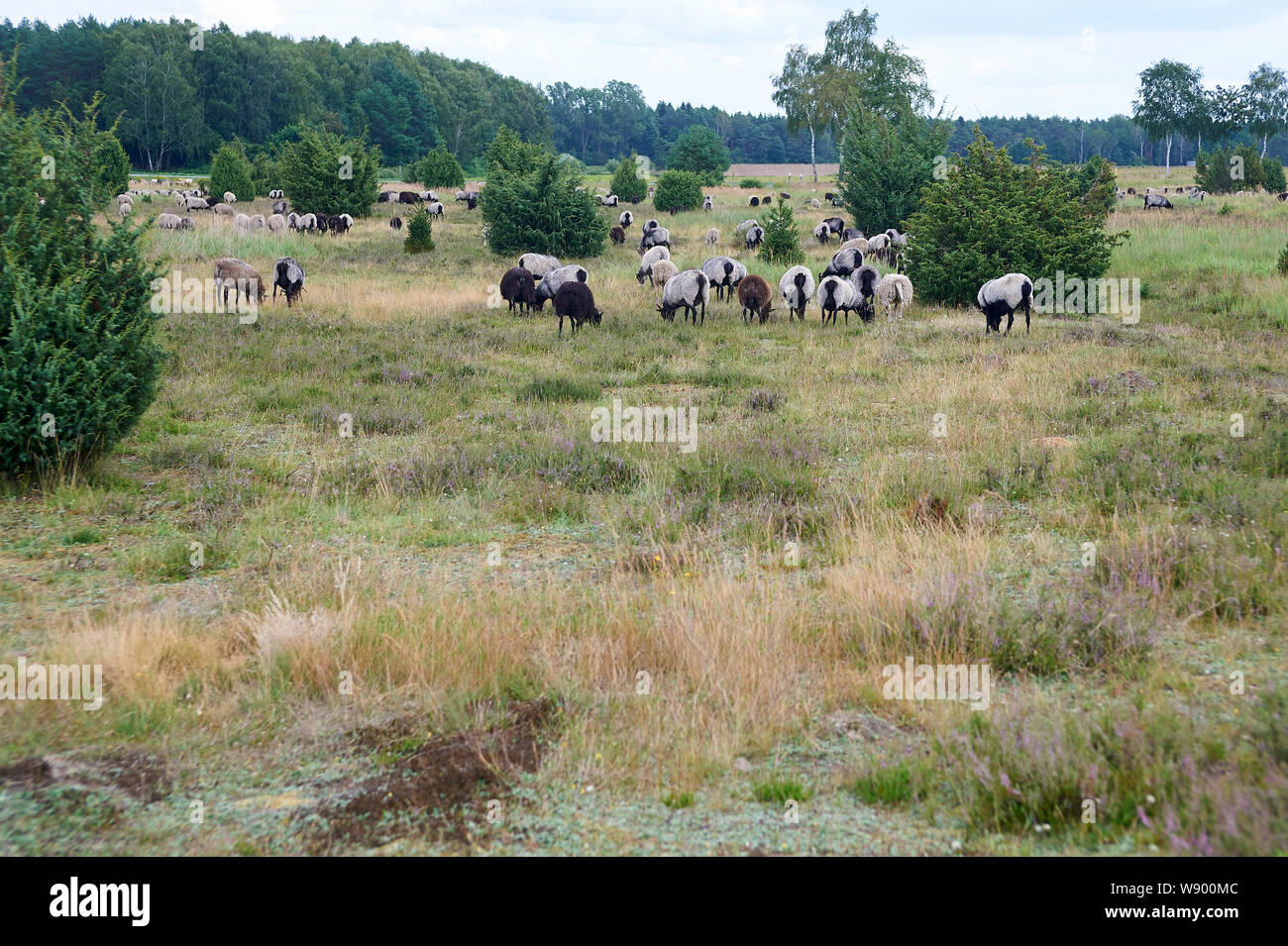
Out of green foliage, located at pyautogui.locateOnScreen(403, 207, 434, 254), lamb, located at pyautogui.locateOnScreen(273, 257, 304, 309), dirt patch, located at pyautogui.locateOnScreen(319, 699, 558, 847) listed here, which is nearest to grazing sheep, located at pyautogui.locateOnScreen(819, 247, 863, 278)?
lamb, located at pyautogui.locateOnScreen(273, 257, 304, 309)

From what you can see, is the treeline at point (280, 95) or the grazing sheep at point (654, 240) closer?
the grazing sheep at point (654, 240)

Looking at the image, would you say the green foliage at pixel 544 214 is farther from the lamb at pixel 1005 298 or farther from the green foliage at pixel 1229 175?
the green foliage at pixel 1229 175

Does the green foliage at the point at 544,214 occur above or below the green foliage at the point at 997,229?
above

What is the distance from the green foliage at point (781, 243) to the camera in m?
28.2

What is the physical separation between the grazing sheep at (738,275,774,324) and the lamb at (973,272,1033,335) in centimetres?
459

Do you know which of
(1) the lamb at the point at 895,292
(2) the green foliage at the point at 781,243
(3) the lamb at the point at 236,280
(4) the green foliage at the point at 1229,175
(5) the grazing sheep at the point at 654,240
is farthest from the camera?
(4) the green foliage at the point at 1229,175

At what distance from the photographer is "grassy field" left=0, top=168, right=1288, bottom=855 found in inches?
149

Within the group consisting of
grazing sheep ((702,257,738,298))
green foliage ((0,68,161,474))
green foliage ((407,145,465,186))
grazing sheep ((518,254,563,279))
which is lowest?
green foliage ((0,68,161,474))

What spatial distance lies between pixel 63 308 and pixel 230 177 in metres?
49.0

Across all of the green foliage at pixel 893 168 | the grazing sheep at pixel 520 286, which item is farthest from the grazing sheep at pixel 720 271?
the green foliage at pixel 893 168

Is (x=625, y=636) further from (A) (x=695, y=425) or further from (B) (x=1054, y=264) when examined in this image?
(B) (x=1054, y=264)

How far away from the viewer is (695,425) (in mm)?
11078

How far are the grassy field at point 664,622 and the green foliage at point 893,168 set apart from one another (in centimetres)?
2113

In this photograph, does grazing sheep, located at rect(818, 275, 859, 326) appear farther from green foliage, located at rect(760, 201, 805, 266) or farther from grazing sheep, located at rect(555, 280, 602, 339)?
green foliage, located at rect(760, 201, 805, 266)
